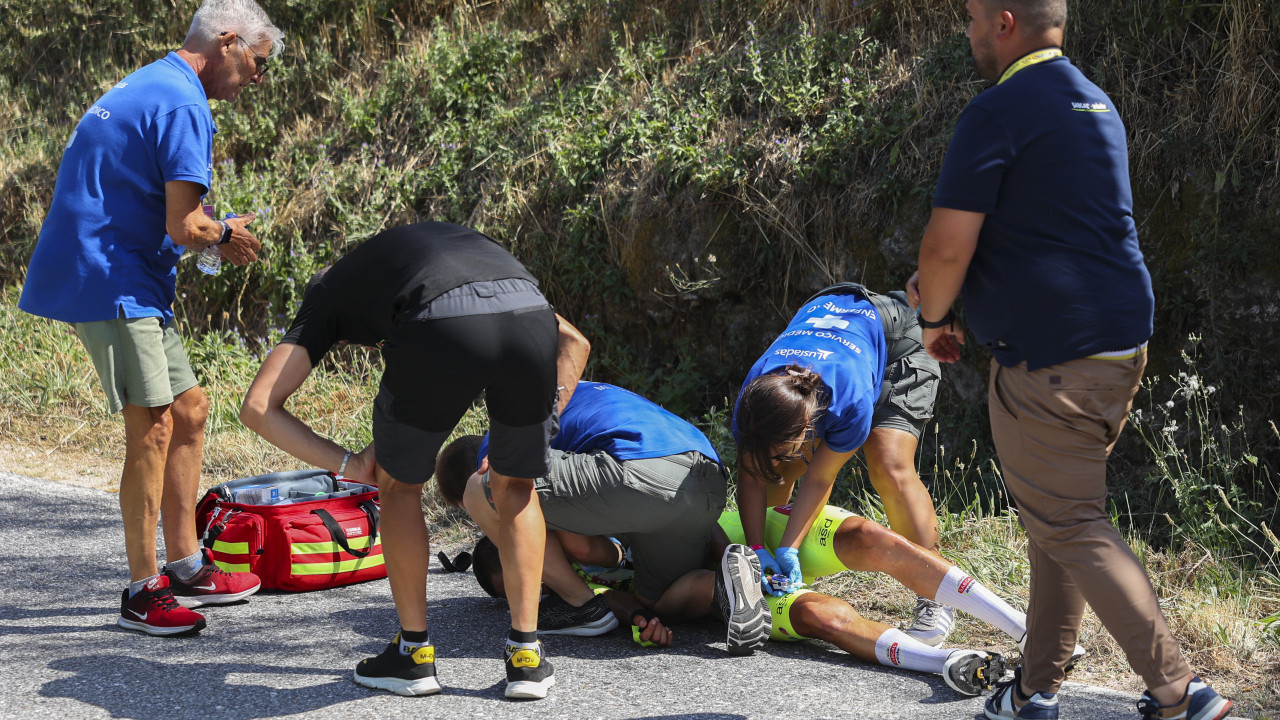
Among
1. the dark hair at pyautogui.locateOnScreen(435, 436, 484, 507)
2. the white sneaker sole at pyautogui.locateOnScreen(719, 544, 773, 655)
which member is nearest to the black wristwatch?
the white sneaker sole at pyautogui.locateOnScreen(719, 544, 773, 655)

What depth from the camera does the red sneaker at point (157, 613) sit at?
13.0 feet

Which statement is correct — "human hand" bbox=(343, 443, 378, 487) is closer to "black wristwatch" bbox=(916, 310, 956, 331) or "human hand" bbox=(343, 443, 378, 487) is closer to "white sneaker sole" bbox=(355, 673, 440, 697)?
"white sneaker sole" bbox=(355, 673, 440, 697)

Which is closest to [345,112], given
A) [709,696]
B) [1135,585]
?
[709,696]

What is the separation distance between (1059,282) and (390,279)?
1.87m

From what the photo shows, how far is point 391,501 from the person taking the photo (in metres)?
3.38

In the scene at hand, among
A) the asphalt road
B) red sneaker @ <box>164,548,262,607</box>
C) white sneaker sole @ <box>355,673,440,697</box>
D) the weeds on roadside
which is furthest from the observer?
the weeds on roadside

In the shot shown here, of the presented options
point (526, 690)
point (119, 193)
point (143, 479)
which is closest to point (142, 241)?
point (119, 193)

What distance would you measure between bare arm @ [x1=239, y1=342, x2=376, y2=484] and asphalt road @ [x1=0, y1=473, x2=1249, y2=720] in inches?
28.5

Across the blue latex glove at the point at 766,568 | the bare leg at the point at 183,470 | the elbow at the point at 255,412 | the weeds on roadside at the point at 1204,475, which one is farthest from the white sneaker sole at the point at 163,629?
the weeds on roadside at the point at 1204,475

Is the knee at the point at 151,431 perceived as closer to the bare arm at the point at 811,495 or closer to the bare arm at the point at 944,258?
the bare arm at the point at 811,495

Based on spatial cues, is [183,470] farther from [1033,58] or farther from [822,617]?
[1033,58]

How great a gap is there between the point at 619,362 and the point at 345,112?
4.04m

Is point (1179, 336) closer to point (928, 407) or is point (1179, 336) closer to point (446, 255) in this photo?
point (928, 407)

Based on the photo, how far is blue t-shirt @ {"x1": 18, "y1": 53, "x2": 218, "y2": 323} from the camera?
389 cm
